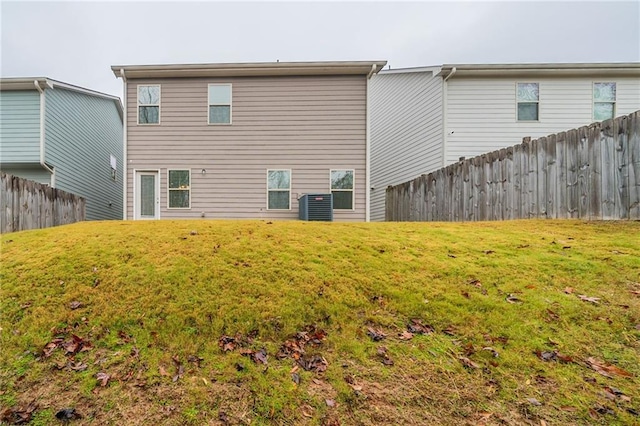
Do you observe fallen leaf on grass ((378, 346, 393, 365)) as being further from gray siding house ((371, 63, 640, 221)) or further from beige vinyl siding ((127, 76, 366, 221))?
gray siding house ((371, 63, 640, 221))

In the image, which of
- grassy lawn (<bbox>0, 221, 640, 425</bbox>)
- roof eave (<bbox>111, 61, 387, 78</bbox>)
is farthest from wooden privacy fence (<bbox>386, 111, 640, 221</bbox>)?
roof eave (<bbox>111, 61, 387, 78</bbox>)

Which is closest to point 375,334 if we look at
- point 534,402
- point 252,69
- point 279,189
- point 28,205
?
point 534,402

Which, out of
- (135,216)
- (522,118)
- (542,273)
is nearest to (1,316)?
(542,273)

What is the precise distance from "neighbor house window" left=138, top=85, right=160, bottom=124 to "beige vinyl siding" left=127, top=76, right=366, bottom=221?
0.59 feet

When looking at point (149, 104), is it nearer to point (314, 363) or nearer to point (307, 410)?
point (314, 363)

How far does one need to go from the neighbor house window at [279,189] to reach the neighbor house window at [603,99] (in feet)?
36.4

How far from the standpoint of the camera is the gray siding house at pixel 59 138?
436 inches

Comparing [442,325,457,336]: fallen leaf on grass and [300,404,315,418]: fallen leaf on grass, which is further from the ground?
[442,325,457,336]: fallen leaf on grass

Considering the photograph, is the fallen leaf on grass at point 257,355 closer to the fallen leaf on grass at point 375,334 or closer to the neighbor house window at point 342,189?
the fallen leaf on grass at point 375,334

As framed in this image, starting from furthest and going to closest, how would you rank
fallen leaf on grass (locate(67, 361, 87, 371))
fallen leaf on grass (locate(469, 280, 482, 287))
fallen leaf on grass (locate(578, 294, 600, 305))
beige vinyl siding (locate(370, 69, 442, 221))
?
beige vinyl siding (locate(370, 69, 442, 221))
fallen leaf on grass (locate(469, 280, 482, 287))
fallen leaf on grass (locate(578, 294, 600, 305))
fallen leaf on grass (locate(67, 361, 87, 371))

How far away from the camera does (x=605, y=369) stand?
2551 mm

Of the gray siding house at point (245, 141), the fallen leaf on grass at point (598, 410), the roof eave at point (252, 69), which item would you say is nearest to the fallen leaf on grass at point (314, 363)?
the fallen leaf on grass at point (598, 410)

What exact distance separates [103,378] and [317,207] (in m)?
7.58

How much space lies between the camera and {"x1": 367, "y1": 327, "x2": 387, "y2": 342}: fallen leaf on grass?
9.82 ft
